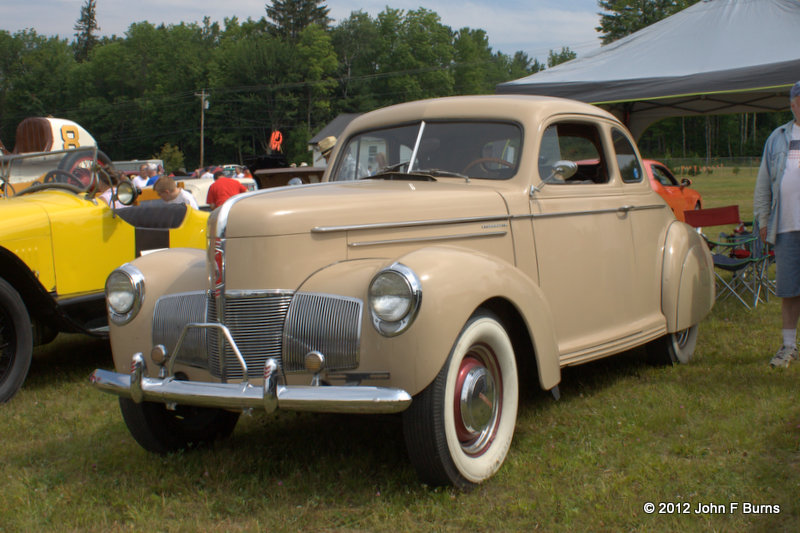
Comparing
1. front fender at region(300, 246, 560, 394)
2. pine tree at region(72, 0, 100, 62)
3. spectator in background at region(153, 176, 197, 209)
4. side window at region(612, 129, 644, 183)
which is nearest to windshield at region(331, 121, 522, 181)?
front fender at region(300, 246, 560, 394)

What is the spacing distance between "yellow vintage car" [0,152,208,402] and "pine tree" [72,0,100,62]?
104 m

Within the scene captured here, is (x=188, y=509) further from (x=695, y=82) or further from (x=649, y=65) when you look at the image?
(x=649, y=65)

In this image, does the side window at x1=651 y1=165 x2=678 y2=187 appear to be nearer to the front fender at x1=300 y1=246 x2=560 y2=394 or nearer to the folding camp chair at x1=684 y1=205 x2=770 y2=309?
the folding camp chair at x1=684 y1=205 x2=770 y2=309

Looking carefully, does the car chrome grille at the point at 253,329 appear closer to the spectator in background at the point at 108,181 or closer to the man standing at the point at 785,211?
the spectator in background at the point at 108,181

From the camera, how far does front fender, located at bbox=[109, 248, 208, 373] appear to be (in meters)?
3.48

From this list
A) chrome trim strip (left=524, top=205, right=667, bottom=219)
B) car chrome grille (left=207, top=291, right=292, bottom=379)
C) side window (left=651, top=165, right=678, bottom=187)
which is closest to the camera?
car chrome grille (left=207, top=291, right=292, bottom=379)

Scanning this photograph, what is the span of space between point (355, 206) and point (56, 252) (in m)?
3.11

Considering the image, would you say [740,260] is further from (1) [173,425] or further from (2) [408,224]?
(1) [173,425]

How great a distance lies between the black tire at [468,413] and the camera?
115 inches

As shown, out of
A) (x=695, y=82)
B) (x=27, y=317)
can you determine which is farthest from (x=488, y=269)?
(x=695, y=82)

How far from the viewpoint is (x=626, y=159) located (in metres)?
4.85

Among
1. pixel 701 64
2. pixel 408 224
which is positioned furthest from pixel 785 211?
pixel 701 64

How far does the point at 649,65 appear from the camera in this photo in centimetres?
823

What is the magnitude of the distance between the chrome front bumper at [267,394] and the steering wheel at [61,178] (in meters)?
3.33
